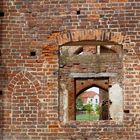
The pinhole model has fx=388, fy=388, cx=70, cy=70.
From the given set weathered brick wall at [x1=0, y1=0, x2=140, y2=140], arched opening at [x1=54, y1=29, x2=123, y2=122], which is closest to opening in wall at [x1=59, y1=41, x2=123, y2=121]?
arched opening at [x1=54, y1=29, x2=123, y2=122]

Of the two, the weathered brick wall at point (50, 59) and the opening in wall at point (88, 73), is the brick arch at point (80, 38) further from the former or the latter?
the opening in wall at point (88, 73)

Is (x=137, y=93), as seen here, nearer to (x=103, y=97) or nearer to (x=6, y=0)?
(x=6, y=0)

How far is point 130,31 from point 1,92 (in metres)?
2.97

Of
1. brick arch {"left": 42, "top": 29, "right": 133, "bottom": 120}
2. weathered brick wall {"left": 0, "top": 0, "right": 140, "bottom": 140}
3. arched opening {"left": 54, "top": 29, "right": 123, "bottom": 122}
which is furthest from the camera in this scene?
arched opening {"left": 54, "top": 29, "right": 123, "bottom": 122}

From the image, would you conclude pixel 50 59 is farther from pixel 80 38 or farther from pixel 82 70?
pixel 82 70

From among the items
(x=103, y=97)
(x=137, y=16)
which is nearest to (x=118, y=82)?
(x=103, y=97)

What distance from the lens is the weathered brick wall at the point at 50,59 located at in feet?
26.0

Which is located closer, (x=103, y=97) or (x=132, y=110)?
(x=132, y=110)

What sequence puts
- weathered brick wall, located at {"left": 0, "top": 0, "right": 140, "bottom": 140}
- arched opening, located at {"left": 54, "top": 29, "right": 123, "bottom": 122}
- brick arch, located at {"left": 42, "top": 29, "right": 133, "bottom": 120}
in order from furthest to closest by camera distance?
arched opening, located at {"left": 54, "top": 29, "right": 123, "bottom": 122}, brick arch, located at {"left": 42, "top": 29, "right": 133, "bottom": 120}, weathered brick wall, located at {"left": 0, "top": 0, "right": 140, "bottom": 140}

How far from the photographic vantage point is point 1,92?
808 cm

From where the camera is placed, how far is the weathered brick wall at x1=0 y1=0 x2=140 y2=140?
313 inches

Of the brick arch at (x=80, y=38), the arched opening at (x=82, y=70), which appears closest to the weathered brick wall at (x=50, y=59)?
the brick arch at (x=80, y=38)

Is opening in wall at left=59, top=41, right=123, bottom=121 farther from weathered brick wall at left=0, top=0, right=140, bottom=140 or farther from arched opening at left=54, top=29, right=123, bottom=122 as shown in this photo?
weathered brick wall at left=0, top=0, right=140, bottom=140

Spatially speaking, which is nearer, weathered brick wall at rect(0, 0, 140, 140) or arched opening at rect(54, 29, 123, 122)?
weathered brick wall at rect(0, 0, 140, 140)
